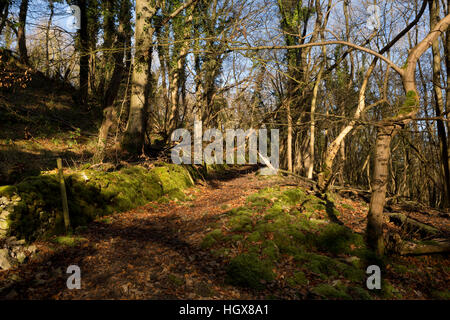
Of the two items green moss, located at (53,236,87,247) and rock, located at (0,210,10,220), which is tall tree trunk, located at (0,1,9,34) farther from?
→ green moss, located at (53,236,87,247)

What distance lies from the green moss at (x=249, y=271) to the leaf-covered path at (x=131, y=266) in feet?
0.62

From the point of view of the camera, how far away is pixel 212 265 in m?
4.32

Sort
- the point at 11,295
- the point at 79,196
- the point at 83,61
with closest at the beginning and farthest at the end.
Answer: the point at 11,295 → the point at 79,196 → the point at 83,61

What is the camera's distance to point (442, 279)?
4.22 metres

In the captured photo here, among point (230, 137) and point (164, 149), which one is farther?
point (230, 137)

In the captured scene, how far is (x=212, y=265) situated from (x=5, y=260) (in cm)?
Result: 326

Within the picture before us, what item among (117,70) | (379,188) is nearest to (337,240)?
(379,188)

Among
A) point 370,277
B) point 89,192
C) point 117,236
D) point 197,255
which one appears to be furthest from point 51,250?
point 370,277

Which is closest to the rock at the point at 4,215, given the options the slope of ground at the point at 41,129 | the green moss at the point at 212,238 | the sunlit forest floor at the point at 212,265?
the sunlit forest floor at the point at 212,265

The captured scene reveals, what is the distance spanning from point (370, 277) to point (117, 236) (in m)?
5.05

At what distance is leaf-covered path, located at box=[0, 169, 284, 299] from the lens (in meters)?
3.40

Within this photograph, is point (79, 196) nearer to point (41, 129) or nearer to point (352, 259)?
point (41, 129)

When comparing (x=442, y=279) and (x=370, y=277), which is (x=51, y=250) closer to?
(x=370, y=277)
